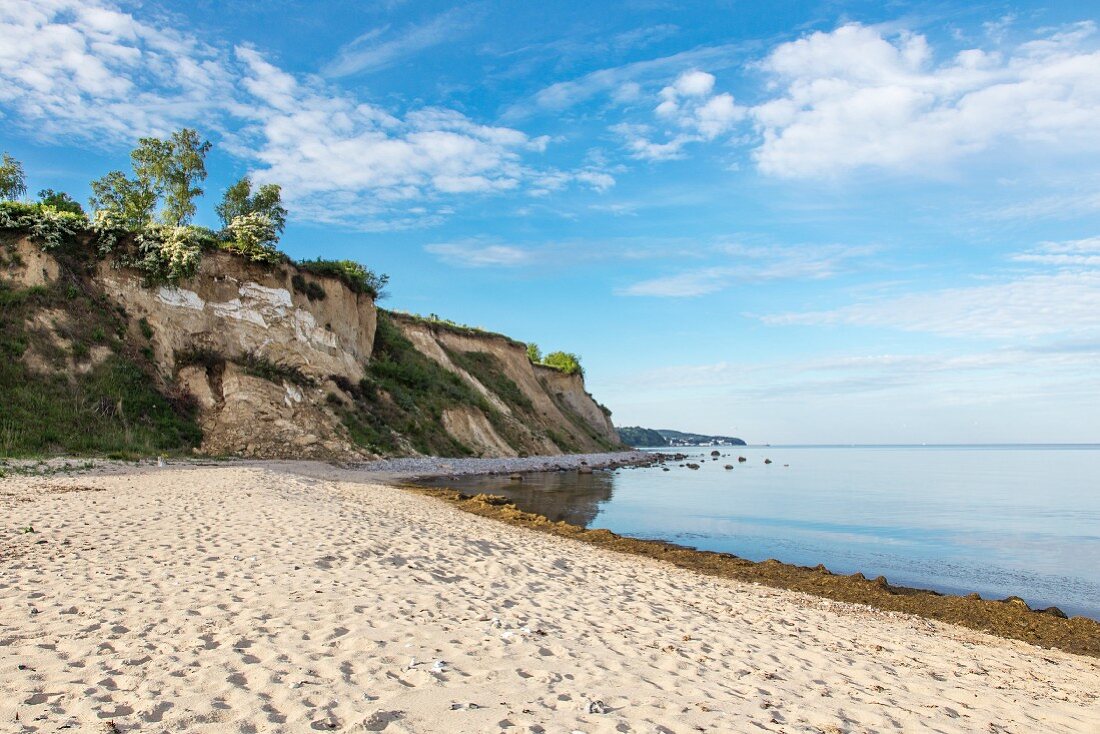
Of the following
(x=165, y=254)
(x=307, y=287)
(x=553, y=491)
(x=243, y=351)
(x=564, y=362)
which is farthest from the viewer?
(x=564, y=362)

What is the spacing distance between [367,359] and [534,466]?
12143mm

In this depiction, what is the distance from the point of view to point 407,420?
120 ft

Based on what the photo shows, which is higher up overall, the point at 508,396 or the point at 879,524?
the point at 508,396

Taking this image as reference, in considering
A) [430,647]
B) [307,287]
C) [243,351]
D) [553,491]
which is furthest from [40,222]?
[430,647]

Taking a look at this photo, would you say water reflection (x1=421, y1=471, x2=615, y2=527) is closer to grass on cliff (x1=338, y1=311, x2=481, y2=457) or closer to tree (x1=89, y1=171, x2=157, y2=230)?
grass on cliff (x1=338, y1=311, x2=481, y2=457)

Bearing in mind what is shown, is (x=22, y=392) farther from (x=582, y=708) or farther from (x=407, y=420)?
(x=582, y=708)

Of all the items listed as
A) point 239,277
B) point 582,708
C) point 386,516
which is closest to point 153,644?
point 582,708

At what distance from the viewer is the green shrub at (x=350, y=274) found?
35531mm

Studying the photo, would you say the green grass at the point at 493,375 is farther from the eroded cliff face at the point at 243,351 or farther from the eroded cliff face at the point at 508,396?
the eroded cliff face at the point at 243,351

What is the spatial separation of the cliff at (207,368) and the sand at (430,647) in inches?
568

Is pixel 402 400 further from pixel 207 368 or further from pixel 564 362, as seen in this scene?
pixel 564 362

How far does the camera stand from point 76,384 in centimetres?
2381

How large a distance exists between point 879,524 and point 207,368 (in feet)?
89.7

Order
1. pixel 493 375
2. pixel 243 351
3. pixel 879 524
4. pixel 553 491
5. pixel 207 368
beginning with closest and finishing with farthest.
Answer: pixel 879 524 → pixel 553 491 → pixel 207 368 → pixel 243 351 → pixel 493 375
